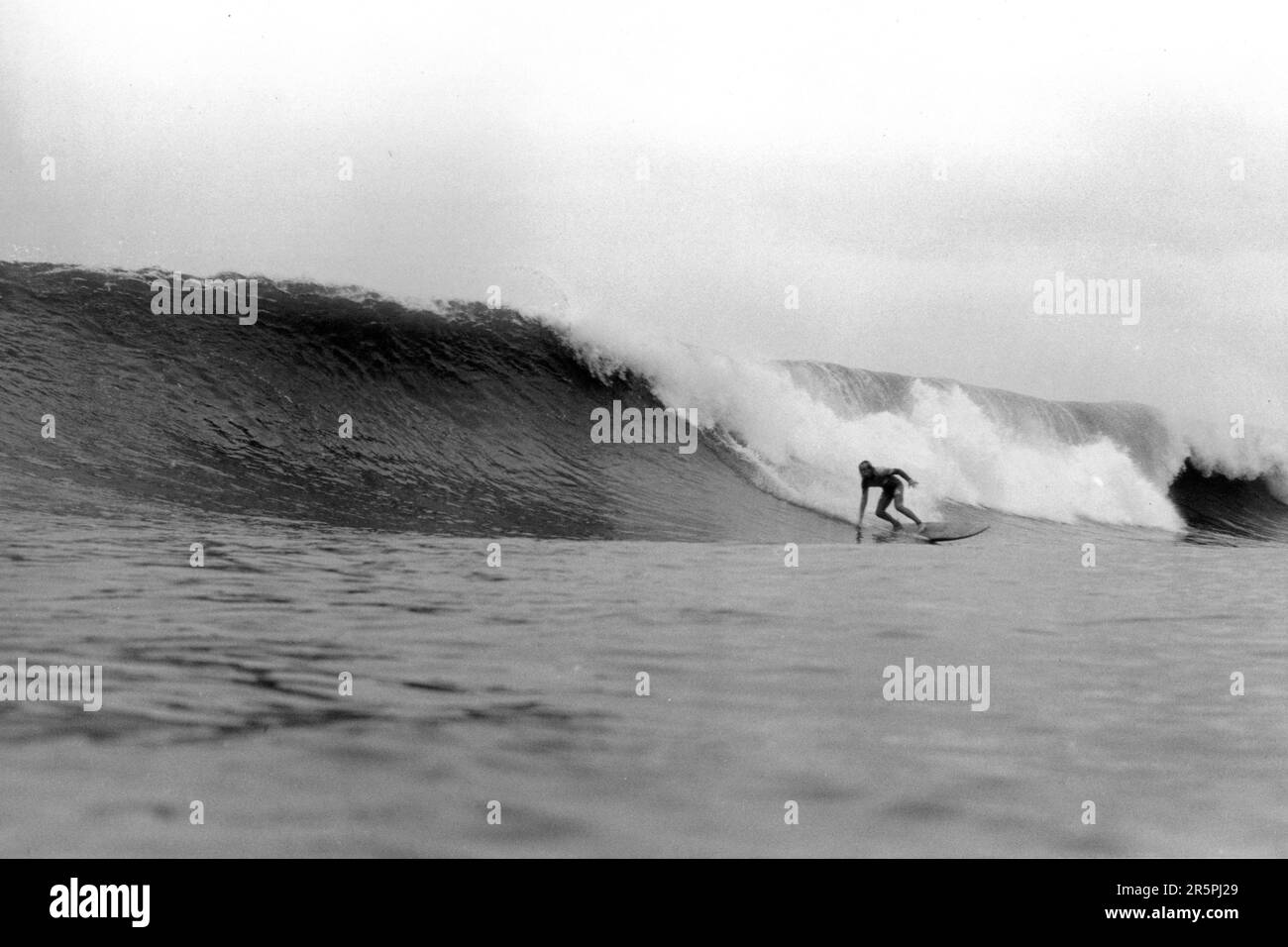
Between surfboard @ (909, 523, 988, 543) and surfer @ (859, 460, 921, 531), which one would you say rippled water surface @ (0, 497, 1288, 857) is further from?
surfer @ (859, 460, 921, 531)

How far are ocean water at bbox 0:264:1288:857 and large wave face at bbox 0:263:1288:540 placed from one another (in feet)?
0.26

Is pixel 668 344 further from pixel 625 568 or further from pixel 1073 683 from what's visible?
pixel 1073 683

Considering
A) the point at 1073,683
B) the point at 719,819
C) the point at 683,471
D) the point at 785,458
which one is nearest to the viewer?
the point at 719,819

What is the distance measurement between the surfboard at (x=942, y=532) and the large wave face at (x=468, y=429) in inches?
53.0

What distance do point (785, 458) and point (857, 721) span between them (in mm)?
13872

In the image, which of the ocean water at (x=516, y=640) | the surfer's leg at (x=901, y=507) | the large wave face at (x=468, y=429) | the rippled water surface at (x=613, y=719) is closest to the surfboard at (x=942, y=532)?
the surfer's leg at (x=901, y=507)

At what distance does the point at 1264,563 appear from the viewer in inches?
448

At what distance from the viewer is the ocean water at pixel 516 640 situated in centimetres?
306

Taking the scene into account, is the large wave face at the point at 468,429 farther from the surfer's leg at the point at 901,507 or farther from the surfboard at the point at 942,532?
the surfboard at the point at 942,532

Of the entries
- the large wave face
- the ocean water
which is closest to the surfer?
the ocean water

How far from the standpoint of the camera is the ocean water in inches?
120

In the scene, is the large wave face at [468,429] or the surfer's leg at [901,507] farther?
the surfer's leg at [901,507]

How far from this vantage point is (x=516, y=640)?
5.49 metres

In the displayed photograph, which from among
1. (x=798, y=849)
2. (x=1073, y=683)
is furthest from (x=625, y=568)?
(x=798, y=849)
